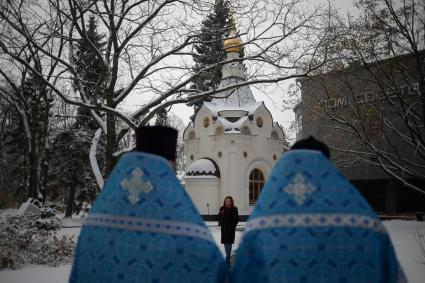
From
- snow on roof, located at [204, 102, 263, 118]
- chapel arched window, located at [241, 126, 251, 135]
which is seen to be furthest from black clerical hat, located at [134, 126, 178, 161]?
snow on roof, located at [204, 102, 263, 118]

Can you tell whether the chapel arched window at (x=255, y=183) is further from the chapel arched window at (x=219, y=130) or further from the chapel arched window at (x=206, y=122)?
the chapel arched window at (x=206, y=122)

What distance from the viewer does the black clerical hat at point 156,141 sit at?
2.47 m

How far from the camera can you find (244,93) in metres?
37.4

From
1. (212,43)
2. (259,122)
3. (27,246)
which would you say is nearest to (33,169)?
(27,246)

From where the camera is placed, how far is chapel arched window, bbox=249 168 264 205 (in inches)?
1318

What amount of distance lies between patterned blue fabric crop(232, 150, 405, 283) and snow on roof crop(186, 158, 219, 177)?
3058 cm

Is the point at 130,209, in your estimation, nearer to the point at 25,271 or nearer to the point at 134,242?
the point at 134,242

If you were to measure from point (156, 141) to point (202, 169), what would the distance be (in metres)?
30.5

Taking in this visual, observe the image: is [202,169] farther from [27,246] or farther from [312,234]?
[312,234]

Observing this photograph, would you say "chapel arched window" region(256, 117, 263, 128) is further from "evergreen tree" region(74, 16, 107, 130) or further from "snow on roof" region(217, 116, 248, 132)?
"evergreen tree" region(74, 16, 107, 130)

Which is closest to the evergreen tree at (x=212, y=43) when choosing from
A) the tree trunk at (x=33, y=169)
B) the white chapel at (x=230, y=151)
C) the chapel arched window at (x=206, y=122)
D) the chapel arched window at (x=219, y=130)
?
the tree trunk at (x=33, y=169)

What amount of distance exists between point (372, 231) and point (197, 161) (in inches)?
1244

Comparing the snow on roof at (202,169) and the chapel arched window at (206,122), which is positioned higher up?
the chapel arched window at (206,122)

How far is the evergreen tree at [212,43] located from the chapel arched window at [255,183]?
22724 mm
